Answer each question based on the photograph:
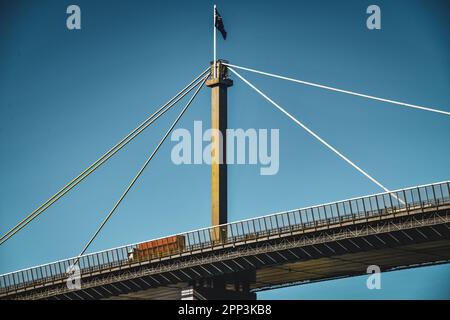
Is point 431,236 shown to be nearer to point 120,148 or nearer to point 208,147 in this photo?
point 208,147

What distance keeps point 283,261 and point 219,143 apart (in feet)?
66.9

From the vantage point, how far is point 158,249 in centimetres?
9919

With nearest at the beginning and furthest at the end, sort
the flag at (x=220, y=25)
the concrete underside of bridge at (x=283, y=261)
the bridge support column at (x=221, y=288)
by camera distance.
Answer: the concrete underside of bridge at (x=283, y=261)
the bridge support column at (x=221, y=288)
the flag at (x=220, y=25)

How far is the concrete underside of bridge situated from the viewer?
7975 cm

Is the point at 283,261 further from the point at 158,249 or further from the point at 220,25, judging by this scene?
the point at 220,25

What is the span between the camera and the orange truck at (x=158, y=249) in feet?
318

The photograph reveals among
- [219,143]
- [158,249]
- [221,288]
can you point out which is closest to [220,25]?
[219,143]

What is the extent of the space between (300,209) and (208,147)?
24.8 meters

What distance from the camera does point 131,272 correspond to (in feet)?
327

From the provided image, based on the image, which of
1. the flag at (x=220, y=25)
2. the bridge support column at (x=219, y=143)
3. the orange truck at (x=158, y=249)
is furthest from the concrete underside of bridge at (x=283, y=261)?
the flag at (x=220, y=25)

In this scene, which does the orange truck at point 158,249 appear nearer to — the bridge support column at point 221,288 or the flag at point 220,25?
the bridge support column at point 221,288

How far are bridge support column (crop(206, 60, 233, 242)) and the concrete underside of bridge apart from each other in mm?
8475

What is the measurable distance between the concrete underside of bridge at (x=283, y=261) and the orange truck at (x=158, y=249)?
1.16m
